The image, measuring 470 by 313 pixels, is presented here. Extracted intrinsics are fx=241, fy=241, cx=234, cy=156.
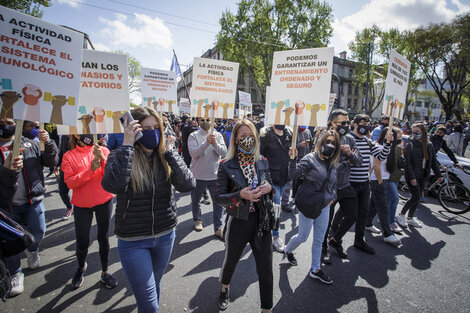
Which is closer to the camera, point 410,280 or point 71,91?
point 71,91

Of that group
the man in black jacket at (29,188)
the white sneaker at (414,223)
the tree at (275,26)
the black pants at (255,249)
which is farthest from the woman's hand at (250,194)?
the tree at (275,26)

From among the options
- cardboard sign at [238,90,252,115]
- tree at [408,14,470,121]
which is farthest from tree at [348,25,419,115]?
cardboard sign at [238,90,252,115]

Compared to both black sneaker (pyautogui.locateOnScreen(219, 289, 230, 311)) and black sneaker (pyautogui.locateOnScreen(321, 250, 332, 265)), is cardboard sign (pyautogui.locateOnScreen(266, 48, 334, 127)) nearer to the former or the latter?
black sneaker (pyautogui.locateOnScreen(321, 250, 332, 265))

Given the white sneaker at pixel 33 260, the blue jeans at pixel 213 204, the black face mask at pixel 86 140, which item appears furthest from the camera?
the blue jeans at pixel 213 204

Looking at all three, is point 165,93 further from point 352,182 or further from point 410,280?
point 410,280

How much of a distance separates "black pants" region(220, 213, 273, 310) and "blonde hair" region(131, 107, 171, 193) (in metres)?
0.85

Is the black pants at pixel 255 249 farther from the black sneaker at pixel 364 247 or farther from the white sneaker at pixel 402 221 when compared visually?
the white sneaker at pixel 402 221

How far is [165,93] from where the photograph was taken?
7.19 meters

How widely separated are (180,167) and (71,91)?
1388 millimetres

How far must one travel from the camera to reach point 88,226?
8.98 ft

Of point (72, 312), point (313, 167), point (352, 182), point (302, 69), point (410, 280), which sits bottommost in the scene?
point (72, 312)

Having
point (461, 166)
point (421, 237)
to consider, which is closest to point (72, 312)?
point (421, 237)

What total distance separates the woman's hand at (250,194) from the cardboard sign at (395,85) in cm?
311

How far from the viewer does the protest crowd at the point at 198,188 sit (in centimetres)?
190
